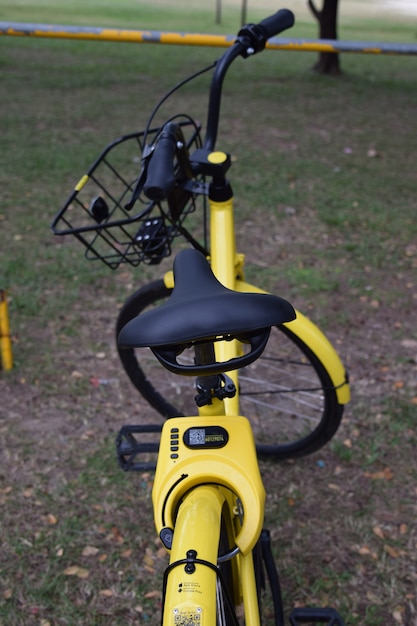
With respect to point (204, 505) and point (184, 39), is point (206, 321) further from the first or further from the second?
point (184, 39)

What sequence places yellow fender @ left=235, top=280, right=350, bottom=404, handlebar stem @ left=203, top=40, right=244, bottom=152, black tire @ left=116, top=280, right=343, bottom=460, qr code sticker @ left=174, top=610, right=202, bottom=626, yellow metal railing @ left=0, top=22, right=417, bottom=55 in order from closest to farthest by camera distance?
1. qr code sticker @ left=174, top=610, right=202, bottom=626
2. handlebar stem @ left=203, top=40, right=244, bottom=152
3. yellow fender @ left=235, top=280, right=350, bottom=404
4. black tire @ left=116, top=280, right=343, bottom=460
5. yellow metal railing @ left=0, top=22, right=417, bottom=55

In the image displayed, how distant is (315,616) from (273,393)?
1.13 m

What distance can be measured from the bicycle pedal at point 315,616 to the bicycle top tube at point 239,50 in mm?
1606

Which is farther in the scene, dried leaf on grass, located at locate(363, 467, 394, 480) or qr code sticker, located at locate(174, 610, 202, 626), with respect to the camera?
dried leaf on grass, located at locate(363, 467, 394, 480)

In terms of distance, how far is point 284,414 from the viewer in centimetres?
290

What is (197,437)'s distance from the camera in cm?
145

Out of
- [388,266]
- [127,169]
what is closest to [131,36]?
[127,169]

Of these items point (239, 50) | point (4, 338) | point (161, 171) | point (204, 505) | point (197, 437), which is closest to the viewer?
point (204, 505)

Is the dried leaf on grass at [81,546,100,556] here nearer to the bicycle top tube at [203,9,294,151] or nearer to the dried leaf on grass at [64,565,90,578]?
the dried leaf on grass at [64,565,90,578]

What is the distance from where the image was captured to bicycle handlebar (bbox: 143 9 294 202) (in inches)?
59.9

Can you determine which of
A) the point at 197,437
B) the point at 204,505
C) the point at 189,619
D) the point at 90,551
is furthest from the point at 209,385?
the point at 90,551

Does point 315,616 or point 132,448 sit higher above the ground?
point 132,448

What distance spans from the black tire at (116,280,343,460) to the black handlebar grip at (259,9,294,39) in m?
0.99

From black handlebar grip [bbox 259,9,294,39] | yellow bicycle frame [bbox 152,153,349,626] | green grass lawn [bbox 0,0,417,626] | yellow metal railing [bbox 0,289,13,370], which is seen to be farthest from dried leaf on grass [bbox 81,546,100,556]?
black handlebar grip [bbox 259,9,294,39]
